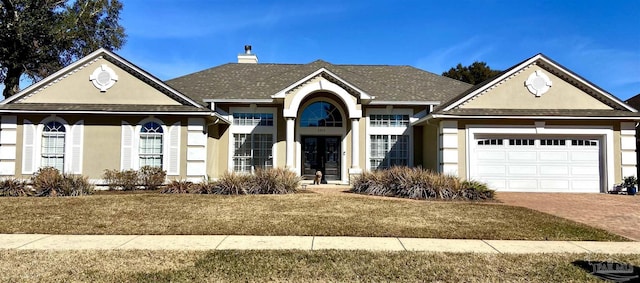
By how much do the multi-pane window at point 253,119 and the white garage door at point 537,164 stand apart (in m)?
9.06

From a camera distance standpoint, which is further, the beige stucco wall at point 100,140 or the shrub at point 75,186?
the beige stucco wall at point 100,140

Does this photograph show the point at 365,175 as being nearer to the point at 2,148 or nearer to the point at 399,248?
the point at 399,248

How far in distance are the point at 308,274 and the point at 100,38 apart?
27939mm

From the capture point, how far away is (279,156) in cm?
1836

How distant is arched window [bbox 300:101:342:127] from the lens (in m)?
18.6

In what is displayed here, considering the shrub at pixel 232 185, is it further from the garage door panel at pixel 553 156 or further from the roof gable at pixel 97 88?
the garage door panel at pixel 553 156

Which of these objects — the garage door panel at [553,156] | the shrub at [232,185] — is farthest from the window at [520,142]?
the shrub at [232,185]

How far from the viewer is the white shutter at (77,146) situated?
15.9 m

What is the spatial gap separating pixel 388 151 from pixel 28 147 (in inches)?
601

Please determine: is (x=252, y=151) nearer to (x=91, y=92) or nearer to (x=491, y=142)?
(x=91, y=92)

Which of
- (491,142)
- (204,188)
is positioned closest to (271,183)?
(204,188)

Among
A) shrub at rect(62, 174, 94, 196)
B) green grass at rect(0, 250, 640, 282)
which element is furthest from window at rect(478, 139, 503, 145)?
shrub at rect(62, 174, 94, 196)

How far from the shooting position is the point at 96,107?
52.6ft

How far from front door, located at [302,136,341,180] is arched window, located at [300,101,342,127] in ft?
2.26
